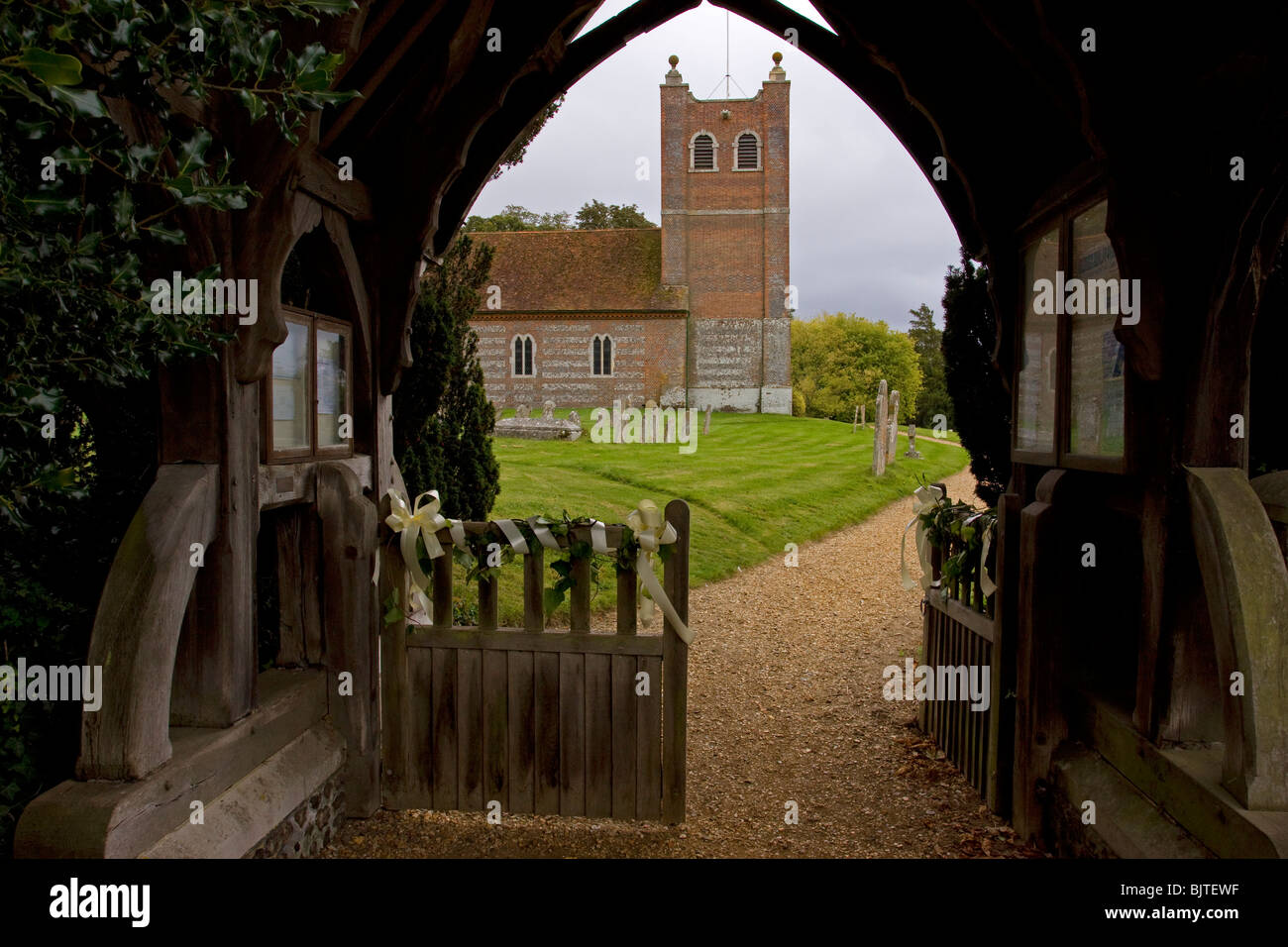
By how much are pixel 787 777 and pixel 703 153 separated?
3831cm

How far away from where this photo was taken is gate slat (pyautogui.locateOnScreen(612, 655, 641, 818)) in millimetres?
4168

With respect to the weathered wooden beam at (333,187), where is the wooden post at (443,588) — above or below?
below

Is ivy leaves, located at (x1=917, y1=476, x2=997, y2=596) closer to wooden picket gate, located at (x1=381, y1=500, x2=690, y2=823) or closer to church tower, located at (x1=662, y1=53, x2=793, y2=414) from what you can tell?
wooden picket gate, located at (x1=381, y1=500, x2=690, y2=823)

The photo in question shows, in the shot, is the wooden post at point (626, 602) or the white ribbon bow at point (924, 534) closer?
the wooden post at point (626, 602)

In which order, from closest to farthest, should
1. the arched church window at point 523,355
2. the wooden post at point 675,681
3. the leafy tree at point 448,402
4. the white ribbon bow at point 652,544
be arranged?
the white ribbon bow at point 652,544 < the wooden post at point 675,681 < the leafy tree at point 448,402 < the arched church window at point 523,355

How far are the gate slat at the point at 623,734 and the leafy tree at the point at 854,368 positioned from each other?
4553 centimetres

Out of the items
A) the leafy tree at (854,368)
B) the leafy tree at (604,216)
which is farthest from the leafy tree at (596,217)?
the leafy tree at (854,368)

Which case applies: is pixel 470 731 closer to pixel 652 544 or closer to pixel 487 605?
pixel 487 605

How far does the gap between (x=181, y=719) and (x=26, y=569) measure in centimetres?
84

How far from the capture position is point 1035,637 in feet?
12.6

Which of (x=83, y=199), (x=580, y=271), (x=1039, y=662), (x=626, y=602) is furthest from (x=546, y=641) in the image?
(x=580, y=271)

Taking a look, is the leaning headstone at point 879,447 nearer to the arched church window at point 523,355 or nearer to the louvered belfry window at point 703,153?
the arched church window at point 523,355

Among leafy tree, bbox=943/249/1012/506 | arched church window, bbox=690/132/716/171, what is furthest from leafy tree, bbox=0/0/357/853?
arched church window, bbox=690/132/716/171

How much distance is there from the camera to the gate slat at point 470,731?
167 inches
